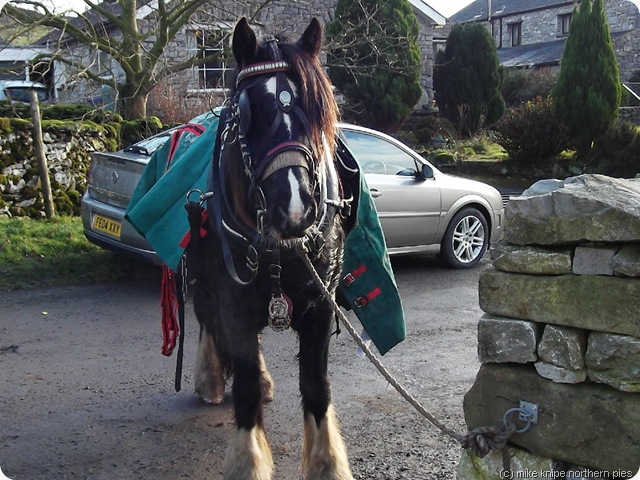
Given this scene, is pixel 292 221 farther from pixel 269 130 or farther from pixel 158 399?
pixel 158 399

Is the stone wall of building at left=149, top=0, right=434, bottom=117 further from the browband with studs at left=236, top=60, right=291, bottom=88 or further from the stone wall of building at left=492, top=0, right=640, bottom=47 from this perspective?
the stone wall of building at left=492, top=0, right=640, bottom=47

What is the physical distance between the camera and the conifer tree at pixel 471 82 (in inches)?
896

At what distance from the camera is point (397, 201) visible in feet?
27.4

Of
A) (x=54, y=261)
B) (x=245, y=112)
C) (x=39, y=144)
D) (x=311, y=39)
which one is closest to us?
(x=245, y=112)

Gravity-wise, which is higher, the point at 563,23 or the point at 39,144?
the point at 563,23

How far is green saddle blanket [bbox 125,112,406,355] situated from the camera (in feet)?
13.1

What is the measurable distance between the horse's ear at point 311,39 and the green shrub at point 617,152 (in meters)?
14.0

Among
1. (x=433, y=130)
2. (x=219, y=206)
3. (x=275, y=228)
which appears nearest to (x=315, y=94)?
(x=275, y=228)

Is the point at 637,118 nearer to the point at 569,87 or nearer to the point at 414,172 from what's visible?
the point at 569,87

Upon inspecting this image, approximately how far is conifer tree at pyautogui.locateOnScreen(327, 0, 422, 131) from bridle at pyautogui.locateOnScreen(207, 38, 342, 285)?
15981mm

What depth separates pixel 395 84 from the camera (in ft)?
65.7

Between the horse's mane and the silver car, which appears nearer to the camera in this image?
the horse's mane

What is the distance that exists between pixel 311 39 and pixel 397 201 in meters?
5.02

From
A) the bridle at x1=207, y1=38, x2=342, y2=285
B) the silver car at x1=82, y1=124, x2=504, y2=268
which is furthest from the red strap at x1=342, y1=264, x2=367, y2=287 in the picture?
the silver car at x1=82, y1=124, x2=504, y2=268
